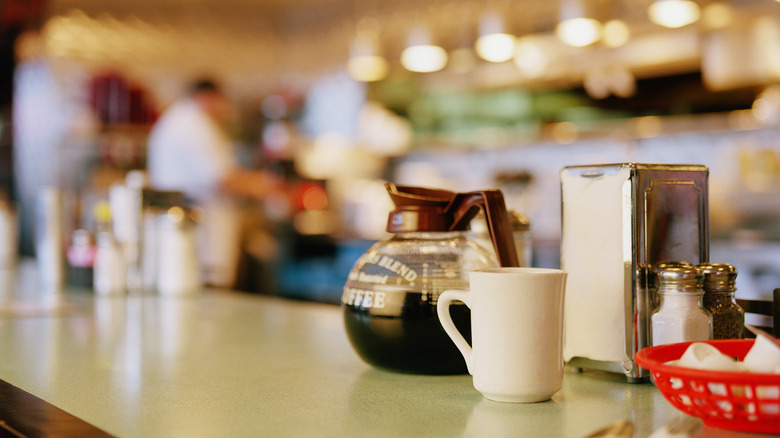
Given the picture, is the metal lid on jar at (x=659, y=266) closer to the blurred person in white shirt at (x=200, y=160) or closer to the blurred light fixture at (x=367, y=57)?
the blurred person in white shirt at (x=200, y=160)

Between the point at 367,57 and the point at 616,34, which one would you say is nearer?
the point at 616,34

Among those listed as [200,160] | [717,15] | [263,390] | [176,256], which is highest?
[717,15]

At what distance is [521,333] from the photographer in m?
0.78

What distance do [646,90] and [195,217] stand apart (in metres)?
3.55

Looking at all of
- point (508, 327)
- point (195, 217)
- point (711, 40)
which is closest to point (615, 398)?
point (508, 327)

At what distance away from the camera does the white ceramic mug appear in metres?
0.77

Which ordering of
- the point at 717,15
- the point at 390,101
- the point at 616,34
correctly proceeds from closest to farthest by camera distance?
the point at 717,15
the point at 616,34
the point at 390,101

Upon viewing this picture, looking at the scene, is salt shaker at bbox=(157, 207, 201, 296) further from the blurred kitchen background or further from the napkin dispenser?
the blurred kitchen background

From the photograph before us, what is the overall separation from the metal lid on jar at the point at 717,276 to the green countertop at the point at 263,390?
13 cm

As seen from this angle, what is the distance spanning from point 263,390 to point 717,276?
494 mm

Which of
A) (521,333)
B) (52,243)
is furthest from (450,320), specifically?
(52,243)

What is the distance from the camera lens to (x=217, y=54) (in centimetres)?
659

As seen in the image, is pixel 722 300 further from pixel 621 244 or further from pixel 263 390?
pixel 263 390

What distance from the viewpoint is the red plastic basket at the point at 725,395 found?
61cm
